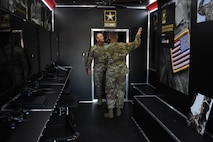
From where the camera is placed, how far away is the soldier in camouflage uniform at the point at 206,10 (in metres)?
2.20

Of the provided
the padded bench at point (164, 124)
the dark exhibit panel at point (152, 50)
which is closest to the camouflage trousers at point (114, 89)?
the padded bench at point (164, 124)

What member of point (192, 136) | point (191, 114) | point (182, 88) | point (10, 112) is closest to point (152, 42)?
point (182, 88)

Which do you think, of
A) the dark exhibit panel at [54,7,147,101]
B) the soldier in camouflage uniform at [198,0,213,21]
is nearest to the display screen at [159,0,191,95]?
the soldier in camouflage uniform at [198,0,213,21]

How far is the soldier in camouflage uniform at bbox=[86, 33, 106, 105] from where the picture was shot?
17.3ft

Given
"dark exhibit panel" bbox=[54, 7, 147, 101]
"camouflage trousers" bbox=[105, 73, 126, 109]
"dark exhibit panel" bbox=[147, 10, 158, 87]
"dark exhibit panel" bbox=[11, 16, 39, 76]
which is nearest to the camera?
"dark exhibit panel" bbox=[11, 16, 39, 76]

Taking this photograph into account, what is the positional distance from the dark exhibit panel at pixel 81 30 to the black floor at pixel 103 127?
0.93 meters

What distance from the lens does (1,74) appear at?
5.18 feet

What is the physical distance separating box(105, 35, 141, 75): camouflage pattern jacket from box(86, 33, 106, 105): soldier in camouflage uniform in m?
0.86

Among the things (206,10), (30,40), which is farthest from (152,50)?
(30,40)

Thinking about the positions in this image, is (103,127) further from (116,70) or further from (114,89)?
(116,70)

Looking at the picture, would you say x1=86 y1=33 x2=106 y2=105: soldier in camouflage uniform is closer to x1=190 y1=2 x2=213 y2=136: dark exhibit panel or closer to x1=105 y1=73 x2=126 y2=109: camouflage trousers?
x1=105 y1=73 x2=126 y2=109: camouflage trousers

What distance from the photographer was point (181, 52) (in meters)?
2.90

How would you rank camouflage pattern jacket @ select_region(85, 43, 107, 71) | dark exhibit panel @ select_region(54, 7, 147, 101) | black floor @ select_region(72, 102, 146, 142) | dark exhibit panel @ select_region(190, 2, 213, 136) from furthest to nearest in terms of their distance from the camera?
dark exhibit panel @ select_region(54, 7, 147, 101) → camouflage pattern jacket @ select_region(85, 43, 107, 71) → black floor @ select_region(72, 102, 146, 142) → dark exhibit panel @ select_region(190, 2, 213, 136)

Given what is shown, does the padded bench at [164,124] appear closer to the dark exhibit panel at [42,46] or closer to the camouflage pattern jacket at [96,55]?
the dark exhibit panel at [42,46]
